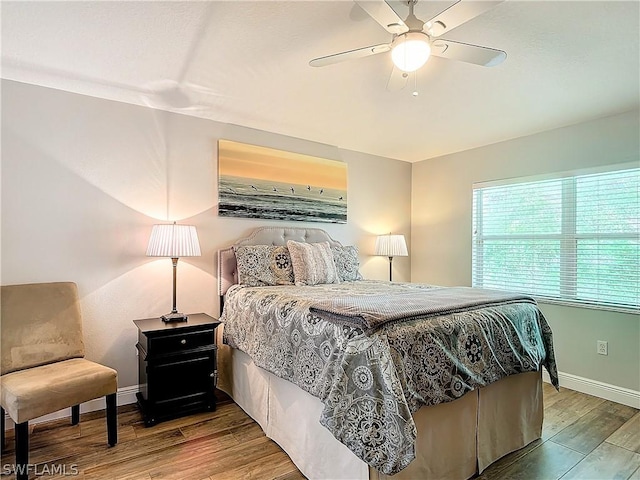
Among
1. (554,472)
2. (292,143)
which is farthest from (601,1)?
(292,143)

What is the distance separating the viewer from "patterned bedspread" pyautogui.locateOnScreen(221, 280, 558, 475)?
1495 mm

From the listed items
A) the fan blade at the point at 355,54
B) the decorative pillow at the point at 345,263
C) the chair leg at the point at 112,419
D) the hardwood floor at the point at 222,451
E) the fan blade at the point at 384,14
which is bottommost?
the hardwood floor at the point at 222,451

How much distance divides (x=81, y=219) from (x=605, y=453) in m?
3.90

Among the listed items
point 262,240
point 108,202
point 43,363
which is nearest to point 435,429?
point 262,240

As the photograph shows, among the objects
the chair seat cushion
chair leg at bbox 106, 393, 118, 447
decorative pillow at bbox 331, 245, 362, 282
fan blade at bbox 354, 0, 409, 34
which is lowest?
chair leg at bbox 106, 393, 118, 447

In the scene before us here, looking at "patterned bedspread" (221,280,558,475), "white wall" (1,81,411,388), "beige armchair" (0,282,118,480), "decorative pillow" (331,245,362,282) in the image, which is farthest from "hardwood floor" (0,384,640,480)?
"decorative pillow" (331,245,362,282)

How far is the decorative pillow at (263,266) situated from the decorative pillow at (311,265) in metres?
0.08

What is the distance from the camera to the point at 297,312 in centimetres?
215

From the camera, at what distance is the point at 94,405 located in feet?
9.18

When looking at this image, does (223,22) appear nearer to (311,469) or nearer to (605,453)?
(311,469)

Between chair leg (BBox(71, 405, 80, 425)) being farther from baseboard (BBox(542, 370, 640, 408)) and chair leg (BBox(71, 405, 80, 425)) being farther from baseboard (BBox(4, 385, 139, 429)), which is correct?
baseboard (BBox(542, 370, 640, 408))

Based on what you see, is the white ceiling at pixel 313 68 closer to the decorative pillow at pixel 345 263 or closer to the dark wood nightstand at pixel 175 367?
the decorative pillow at pixel 345 263

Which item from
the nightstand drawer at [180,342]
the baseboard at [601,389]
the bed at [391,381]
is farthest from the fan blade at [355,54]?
the baseboard at [601,389]

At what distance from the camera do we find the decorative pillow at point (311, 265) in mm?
3250
